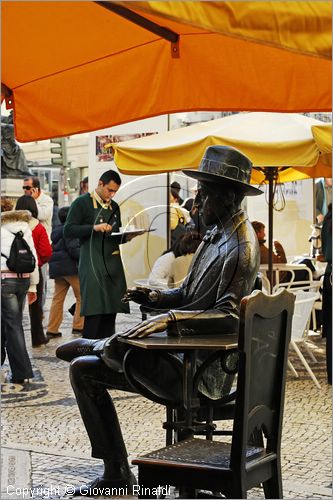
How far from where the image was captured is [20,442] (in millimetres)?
7301

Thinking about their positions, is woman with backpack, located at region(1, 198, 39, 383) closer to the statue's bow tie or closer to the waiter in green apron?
the waiter in green apron

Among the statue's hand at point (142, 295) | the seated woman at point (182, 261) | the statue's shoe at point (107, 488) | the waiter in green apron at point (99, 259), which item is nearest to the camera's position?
the statue's hand at point (142, 295)

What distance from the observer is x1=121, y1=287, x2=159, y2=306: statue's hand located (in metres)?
5.51

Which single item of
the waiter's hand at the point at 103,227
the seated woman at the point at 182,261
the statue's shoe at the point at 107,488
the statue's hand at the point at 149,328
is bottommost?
the statue's shoe at the point at 107,488

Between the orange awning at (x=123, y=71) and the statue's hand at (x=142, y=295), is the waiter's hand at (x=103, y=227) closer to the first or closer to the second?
the orange awning at (x=123, y=71)

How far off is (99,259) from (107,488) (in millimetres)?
5069

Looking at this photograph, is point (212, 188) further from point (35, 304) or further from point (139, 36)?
point (35, 304)

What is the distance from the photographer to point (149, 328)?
4.91 metres

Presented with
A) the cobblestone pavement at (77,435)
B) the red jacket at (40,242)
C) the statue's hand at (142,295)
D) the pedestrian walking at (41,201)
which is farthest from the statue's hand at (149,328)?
the pedestrian walking at (41,201)

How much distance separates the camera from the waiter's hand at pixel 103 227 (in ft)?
30.0

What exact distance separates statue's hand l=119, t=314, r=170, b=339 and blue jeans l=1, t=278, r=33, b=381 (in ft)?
16.3

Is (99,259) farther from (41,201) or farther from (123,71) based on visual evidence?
(123,71)

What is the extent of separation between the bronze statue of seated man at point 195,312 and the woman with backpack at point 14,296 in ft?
13.7

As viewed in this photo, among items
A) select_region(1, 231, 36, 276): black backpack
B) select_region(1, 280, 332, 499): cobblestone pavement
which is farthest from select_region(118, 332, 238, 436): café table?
select_region(1, 231, 36, 276): black backpack
